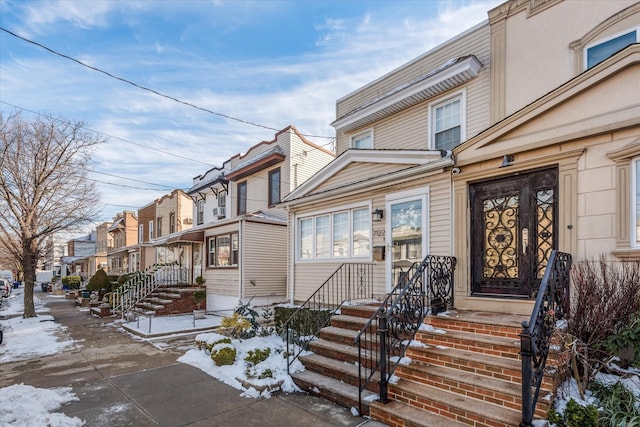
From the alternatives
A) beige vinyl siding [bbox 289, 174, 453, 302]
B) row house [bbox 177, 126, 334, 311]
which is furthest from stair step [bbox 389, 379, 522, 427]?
row house [bbox 177, 126, 334, 311]

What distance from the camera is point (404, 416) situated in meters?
4.03

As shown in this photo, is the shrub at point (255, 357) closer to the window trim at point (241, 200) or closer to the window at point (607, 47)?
the window at point (607, 47)

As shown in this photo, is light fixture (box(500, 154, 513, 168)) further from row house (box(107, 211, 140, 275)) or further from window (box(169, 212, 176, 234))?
row house (box(107, 211, 140, 275))

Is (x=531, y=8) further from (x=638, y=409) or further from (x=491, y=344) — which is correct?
(x=638, y=409)

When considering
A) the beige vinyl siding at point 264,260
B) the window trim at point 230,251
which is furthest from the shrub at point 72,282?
the beige vinyl siding at point 264,260

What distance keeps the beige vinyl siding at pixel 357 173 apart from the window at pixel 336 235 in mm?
730

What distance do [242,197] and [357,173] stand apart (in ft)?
31.1

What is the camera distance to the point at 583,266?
4832 mm

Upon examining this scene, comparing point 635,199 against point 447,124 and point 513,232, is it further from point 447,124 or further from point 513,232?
point 447,124

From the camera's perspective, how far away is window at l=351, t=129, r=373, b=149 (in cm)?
1011

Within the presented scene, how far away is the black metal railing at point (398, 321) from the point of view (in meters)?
4.52

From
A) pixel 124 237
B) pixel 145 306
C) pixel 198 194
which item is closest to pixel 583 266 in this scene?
pixel 145 306

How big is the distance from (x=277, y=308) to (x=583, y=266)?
717 centimetres

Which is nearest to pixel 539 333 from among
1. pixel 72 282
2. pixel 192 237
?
pixel 192 237
